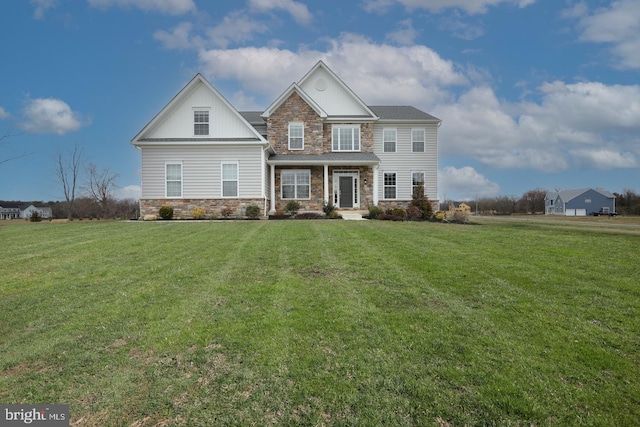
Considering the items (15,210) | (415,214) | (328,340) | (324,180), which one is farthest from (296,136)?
(15,210)

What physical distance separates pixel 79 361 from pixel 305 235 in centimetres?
876

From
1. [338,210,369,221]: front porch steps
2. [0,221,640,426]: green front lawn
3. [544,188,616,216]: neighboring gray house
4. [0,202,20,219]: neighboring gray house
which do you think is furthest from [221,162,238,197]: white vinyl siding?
[544,188,616,216]: neighboring gray house

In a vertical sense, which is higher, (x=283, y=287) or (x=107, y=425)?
(x=283, y=287)

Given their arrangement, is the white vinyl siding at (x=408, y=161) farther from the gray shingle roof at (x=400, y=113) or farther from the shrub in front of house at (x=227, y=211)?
the shrub in front of house at (x=227, y=211)

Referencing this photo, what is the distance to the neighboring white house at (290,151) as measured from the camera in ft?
70.6

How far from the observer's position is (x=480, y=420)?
9.64 feet

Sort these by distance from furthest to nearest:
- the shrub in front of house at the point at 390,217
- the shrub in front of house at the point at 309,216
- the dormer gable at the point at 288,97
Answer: the dormer gable at the point at 288,97
the shrub in front of house at the point at 309,216
the shrub in front of house at the point at 390,217

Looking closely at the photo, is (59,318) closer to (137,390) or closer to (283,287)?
(137,390)

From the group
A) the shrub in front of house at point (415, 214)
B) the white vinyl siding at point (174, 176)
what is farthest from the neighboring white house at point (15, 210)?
the shrub in front of house at point (415, 214)

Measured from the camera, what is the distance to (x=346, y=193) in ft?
84.6

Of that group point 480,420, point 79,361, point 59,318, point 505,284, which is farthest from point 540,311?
point 59,318

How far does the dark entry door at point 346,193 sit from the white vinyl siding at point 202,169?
641 centimetres

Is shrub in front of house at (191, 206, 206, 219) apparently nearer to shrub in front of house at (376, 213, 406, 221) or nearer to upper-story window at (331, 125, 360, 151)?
upper-story window at (331, 125, 360, 151)

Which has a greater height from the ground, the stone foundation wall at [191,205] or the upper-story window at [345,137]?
the upper-story window at [345,137]
